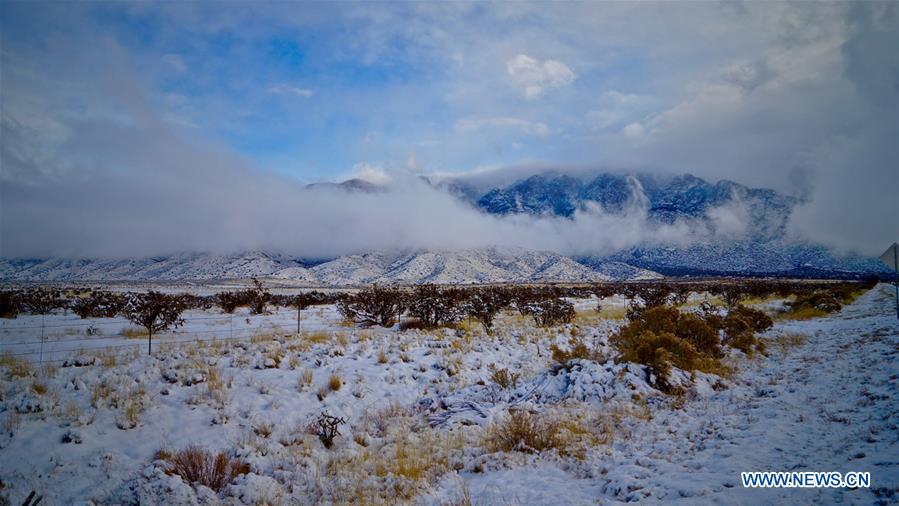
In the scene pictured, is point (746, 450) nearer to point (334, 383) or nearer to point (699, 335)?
point (334, 383)

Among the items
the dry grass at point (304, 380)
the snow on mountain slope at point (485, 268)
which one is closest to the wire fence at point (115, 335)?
the dry grass at point (304, 380)

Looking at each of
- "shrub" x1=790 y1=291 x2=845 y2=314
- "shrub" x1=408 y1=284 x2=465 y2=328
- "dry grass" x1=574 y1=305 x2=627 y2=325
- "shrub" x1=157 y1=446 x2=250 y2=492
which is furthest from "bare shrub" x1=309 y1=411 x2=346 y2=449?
"shrub" x1=790 y1=291 x2=845 y2=314

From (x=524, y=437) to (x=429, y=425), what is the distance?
2589mm

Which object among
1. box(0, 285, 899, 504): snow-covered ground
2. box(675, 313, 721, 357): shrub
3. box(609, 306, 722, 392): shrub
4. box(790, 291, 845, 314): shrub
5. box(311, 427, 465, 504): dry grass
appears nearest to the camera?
box(0, 285, 899, 504): snow-covered ground

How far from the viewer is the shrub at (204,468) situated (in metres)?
6.76

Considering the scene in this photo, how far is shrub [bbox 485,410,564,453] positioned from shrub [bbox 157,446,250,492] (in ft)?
14.6

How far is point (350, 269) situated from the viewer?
454 ft

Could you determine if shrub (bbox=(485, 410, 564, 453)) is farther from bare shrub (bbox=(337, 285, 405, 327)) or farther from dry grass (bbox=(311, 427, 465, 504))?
bare shrub (bbox=(337, 285, 405, 327))

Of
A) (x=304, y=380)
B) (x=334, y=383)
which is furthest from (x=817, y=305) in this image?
(x=304, y=380)

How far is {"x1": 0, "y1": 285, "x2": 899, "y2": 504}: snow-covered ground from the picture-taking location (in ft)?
20.9

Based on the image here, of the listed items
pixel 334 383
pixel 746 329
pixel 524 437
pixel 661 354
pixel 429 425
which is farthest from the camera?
pixel 746 329

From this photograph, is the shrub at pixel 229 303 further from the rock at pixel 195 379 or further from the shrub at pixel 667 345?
the shrub at pixel 667 345

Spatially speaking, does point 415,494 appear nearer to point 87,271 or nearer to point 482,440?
point 482,440

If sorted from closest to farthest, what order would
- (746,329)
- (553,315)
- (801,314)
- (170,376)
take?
(170,376) < (746,329) < (553,315) < (801,314)
